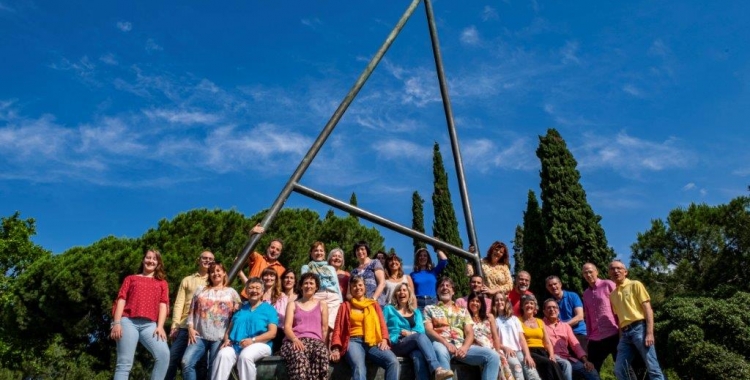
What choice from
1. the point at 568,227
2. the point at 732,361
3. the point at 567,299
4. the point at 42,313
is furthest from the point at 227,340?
the point at 568,227

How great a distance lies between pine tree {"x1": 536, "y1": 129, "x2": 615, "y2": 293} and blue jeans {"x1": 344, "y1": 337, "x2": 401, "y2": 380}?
18127 millimetres

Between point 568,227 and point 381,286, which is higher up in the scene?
point 568,227

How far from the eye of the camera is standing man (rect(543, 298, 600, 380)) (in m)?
6.44

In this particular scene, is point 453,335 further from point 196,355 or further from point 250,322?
point 196,355

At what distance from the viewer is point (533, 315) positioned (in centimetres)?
674

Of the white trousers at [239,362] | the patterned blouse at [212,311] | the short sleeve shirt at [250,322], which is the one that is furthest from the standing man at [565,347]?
the patterned blouse at [212,311]

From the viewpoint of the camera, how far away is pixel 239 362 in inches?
209

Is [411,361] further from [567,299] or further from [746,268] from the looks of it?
[746,268]

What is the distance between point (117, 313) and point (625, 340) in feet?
17.0

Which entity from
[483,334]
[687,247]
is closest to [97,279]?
[483,334]

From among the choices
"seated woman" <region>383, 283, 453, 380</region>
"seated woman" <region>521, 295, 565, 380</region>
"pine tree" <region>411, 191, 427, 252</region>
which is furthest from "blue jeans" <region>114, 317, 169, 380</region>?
"pine tree" <region>411, 191, 427, 252</region>

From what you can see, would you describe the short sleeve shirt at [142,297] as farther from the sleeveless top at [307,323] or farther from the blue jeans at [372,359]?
the blue jeans at [372,359]

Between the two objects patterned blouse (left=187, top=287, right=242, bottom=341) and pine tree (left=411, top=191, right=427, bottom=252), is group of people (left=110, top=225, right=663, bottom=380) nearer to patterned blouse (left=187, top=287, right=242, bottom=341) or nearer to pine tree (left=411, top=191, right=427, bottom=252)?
patterned blouse (left=187, top=287, right=242, bottom=341)

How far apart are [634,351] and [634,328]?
10.7 inches
